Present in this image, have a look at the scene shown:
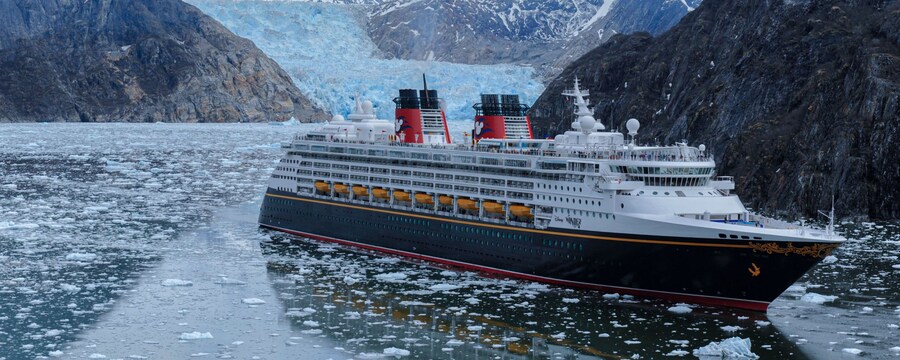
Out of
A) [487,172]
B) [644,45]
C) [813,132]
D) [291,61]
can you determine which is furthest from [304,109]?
[487,172]

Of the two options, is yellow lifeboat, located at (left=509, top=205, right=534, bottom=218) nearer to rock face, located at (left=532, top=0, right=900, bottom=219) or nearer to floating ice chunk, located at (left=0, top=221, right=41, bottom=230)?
rock face, located at (left=532, top=0, right=900, bottom=219)

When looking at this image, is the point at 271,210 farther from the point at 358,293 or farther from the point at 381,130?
the point at 358,293

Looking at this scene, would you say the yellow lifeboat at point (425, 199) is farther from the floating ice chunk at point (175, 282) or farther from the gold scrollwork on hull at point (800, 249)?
the gold scrollwork on hull at point (800, 249)

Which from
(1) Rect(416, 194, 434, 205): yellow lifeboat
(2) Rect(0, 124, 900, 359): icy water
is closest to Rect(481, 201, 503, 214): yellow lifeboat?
(2) Rect(0, 124, 900, 359): icy water

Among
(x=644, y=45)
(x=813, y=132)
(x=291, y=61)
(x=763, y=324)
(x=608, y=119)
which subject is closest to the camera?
(x=763, y=324)

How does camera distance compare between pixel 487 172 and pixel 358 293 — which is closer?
pixel 358 293

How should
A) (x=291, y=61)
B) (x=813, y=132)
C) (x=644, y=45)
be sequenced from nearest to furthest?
1. (x=813, y=132)
2. (x=644, y=45)
3. (x=291, y=61)
